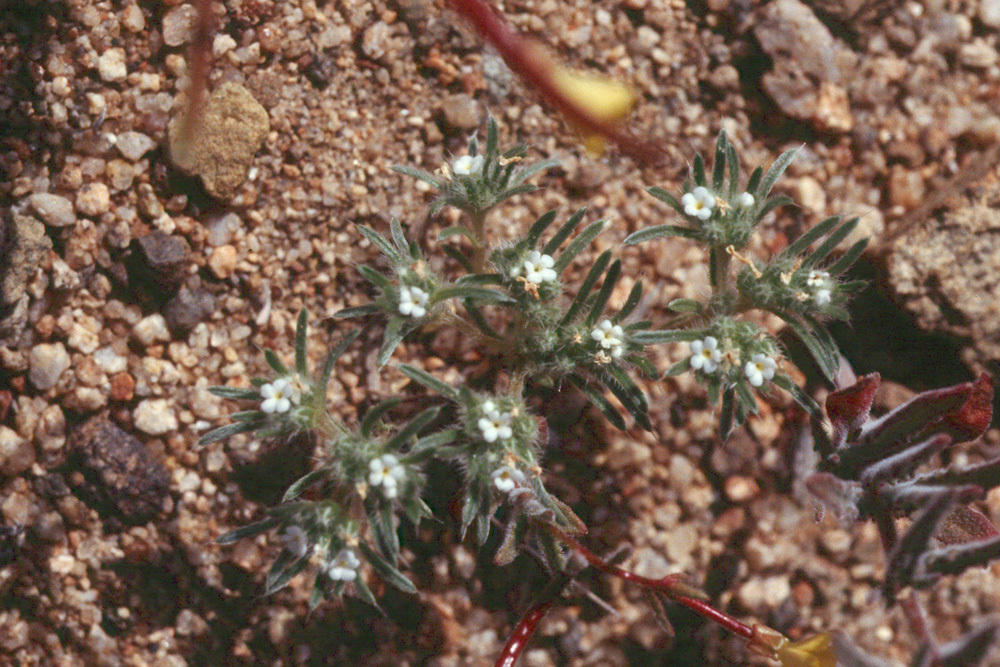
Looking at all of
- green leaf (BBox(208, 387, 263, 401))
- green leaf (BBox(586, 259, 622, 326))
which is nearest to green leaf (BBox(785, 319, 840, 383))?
green leaf (BBox(586, 259, 622, 326))

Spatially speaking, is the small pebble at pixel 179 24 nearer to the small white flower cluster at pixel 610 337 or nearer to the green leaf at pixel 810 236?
the small white flower cluster at pixel 610 337

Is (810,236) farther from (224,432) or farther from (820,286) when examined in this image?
(224,432)

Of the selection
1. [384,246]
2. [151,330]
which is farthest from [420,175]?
[151,330]

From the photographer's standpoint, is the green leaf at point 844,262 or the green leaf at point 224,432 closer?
the green leaf at point 224,432

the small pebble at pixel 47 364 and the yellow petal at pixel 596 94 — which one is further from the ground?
the yellow petal at pixel 596 94

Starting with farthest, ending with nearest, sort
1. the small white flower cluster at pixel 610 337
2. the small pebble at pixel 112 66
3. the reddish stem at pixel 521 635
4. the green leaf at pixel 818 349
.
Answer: the small pebble at pixel 112 66 → the reddish stem at pixel 521 635 → the green leaf at pixel 818 349 → the small white flower cluster at pixel 610 337

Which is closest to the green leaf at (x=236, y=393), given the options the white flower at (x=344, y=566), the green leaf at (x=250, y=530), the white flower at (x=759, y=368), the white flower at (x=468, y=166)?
the green leaf at (x=250, y=530)

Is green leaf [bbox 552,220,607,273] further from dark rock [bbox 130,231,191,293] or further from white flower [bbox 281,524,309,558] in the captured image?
dark rock [bbox 130,231,191,293]

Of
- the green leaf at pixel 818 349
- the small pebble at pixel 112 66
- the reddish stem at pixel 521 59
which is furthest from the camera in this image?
the small pebble at pixel 112 66
